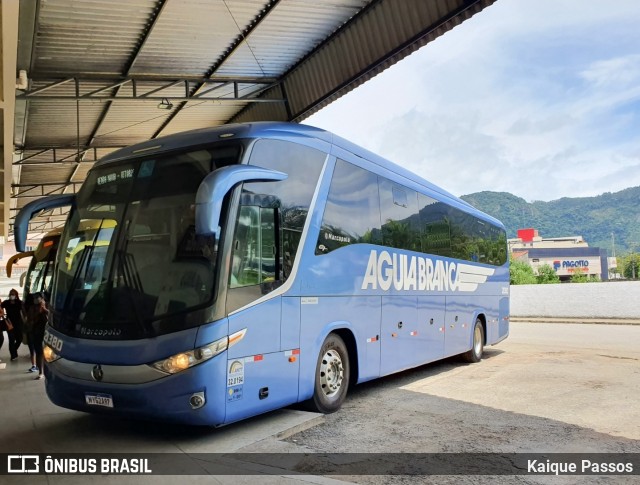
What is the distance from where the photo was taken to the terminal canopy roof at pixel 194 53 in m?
11.7

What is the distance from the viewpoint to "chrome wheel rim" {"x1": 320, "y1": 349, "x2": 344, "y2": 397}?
7.41 m

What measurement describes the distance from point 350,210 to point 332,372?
2110 mm

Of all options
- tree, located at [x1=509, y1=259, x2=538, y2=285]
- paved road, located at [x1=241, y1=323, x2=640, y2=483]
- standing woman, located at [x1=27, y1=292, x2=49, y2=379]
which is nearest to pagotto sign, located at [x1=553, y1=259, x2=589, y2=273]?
tree, located at [x1=509, y1=259, x2=538, y2=285]

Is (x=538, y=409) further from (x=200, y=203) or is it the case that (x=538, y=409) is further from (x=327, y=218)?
(x=200, y=203)

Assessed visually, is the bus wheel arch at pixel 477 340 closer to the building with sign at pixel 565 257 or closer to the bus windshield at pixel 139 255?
the bus windshield at pixel 139 255

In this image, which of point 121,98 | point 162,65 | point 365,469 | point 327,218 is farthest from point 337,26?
point 365,469

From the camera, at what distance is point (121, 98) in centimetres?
1526

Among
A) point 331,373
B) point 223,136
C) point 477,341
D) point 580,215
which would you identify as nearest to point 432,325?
point 477,341

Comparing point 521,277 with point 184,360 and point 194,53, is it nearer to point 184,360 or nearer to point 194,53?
point 194,53

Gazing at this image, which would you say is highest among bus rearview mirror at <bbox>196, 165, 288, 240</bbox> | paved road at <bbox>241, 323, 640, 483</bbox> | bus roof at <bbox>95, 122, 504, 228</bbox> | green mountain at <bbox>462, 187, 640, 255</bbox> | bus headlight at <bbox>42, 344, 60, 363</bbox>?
green mountain at <bbox>462, 187, 640, 255</bbox>

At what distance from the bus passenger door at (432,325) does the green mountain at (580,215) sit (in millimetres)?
162664

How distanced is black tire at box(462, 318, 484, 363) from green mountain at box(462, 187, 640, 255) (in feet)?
525

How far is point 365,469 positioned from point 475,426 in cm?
205

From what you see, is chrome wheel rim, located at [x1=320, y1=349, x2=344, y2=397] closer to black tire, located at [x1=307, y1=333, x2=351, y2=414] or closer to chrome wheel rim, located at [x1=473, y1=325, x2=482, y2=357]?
black tire, located at [x1=307, y1=333, x2=351, y2=414]
